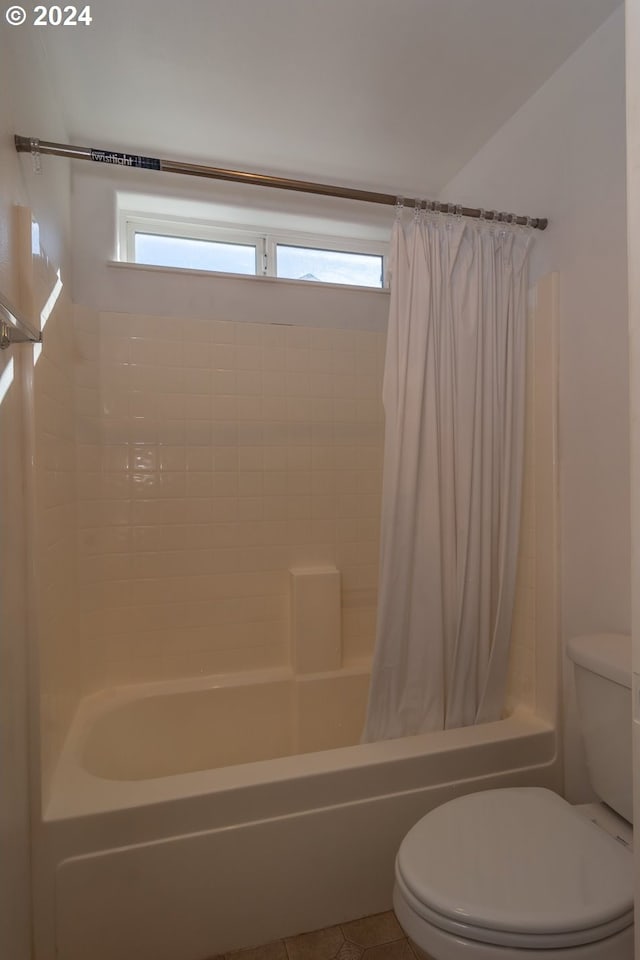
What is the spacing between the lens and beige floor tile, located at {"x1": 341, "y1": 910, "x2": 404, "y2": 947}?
138 centimetres

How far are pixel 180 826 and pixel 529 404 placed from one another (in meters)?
1.59

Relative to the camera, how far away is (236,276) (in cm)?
213

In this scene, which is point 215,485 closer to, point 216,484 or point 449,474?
point 216,484

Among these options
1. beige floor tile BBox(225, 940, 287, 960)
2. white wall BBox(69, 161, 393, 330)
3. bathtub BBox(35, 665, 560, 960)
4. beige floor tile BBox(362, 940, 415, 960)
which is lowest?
beige floor tile BBox(362, 940, 415, 960)

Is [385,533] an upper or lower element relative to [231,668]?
upper

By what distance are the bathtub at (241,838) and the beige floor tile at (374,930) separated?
0.03 metres

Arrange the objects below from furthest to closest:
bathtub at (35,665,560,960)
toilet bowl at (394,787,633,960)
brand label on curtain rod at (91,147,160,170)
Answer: brand label on curtain rod at (91,147,160,170)
bathtub at (35,665,560,960)
toilet bowl at (394,787,633,960)

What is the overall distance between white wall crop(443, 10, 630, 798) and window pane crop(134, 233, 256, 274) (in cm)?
119

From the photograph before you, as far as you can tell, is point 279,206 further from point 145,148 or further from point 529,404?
point 529,404

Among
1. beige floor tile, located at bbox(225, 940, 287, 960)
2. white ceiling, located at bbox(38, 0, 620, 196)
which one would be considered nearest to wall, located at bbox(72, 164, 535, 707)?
white ceiling, located at bbox(38, 0, 620, 196)

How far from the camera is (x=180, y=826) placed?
1293mm

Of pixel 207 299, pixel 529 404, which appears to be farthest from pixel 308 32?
pixel 529 404

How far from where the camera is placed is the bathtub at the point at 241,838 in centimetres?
124

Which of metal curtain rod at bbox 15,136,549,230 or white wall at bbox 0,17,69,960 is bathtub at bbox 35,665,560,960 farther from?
metal curtain rod at bbox 15,136,549,230
